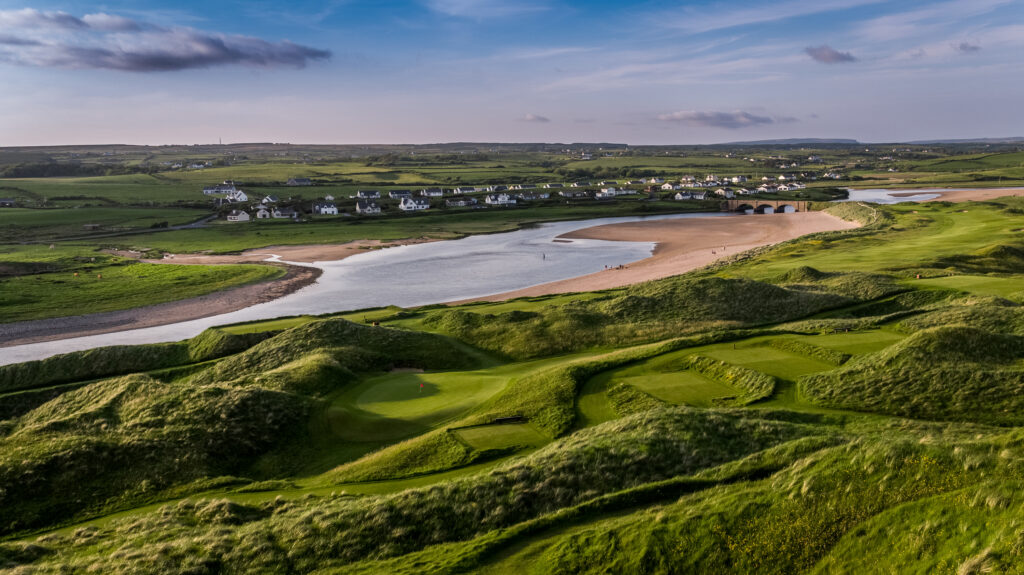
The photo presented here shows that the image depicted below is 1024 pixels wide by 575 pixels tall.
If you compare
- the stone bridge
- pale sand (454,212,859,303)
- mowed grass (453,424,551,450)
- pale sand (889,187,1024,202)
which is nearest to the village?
the stone bridge

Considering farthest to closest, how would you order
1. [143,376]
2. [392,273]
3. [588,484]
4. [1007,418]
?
[392,273] < [143,376] < [1007,418] < [588,484]

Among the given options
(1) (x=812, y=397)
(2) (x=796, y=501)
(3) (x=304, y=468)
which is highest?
(2) (x=796, y=501)

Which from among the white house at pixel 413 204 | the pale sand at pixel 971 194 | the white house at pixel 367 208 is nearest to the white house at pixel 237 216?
the white house at pixel 367 208

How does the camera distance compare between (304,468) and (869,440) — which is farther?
(304,468)

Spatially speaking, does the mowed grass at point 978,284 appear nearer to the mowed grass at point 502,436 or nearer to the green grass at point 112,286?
the mowed grass at point 502,436

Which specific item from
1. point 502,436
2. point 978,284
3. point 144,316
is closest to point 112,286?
point 144,316

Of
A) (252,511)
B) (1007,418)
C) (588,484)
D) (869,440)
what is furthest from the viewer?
(1007,418)

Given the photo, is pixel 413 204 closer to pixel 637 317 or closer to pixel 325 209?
pixel 325 209

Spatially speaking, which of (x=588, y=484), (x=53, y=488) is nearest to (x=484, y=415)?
(x=588, y=484)

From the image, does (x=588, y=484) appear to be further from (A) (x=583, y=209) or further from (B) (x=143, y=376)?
(A) (x=583, y=209)
